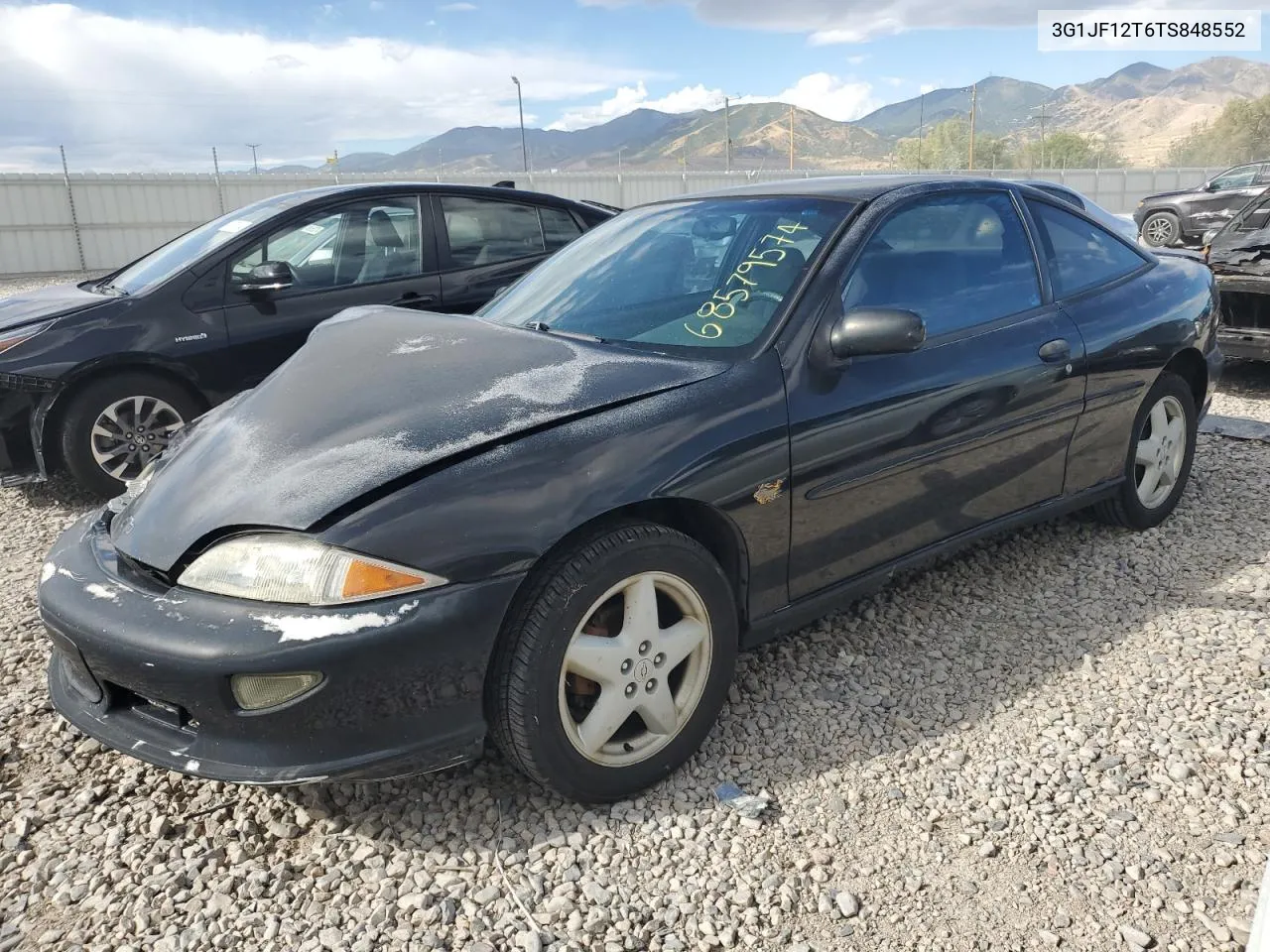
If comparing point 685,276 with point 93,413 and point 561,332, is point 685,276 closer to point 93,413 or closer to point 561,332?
point 561,332

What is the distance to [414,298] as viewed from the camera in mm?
5191

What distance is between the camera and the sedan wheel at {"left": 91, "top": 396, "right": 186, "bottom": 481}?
463cm

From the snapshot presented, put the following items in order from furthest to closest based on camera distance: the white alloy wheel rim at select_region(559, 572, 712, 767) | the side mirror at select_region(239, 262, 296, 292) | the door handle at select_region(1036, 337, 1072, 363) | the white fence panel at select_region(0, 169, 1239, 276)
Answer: the white fence panel at select_region(0, 169, 1239, 276)
the side mirror at select_region(239, 262, 296, 292)
the door handle at select_region(1036, 337, 1072, 363)
the white alloy wheel rim at select_region(559, 572, 712, 767)

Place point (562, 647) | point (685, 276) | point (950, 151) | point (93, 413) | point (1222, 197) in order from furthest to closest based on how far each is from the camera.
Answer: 1. point (950, 151)
2. point (1222, 197)
3. point (93, 413)
4. point (685, 276)
5. point (562, 647)

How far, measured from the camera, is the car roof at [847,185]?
3002 mm

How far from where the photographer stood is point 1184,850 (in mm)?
2160

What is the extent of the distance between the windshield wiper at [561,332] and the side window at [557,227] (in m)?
3.03

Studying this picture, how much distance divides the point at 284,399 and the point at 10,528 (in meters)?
2.84

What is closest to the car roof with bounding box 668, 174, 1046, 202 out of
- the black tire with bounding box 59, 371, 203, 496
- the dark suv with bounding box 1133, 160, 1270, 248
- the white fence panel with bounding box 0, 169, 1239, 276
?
the black tire with bounding box 59, 371, 203, 496

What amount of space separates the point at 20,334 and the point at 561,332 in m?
3.23

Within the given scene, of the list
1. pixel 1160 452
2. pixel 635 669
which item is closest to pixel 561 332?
pixel 635 669

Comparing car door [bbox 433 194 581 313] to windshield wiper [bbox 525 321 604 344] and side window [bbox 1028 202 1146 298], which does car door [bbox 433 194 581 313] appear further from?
side window [bbox 1028 202 1146 298]

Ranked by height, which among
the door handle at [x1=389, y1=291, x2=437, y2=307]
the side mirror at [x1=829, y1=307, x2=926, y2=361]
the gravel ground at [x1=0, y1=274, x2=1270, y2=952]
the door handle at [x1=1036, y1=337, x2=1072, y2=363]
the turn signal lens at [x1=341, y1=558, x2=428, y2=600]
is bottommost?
the gravel ground at [x1=0, y1=274, x2=1270, y2=952]

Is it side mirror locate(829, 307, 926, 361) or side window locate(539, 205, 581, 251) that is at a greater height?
side window locate(539, 205, 581, 251)
